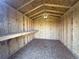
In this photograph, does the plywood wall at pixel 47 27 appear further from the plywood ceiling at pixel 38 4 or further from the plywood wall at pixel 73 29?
the plywood wall at pixel 73 29

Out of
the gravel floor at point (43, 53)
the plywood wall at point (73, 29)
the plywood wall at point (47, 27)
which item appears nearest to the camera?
the plywood wall at point (73, 29)

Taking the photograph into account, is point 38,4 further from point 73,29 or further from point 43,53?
point 43,53

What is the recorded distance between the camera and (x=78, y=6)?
4301 millimetres

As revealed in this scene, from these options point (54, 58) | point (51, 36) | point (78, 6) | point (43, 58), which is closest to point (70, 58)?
point (54, 58)

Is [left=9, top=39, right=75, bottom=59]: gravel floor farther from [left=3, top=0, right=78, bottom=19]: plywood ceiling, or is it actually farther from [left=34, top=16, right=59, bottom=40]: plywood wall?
[left=34, top=16, right=59, bottom=40]: plywood wall

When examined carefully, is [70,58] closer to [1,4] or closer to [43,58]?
[43,58]

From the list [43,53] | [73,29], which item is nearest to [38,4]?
[73,29]

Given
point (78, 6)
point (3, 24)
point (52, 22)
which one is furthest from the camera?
point (52, 22)

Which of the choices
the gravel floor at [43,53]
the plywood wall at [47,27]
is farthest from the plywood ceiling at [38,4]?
the plywood wall at [47,27]

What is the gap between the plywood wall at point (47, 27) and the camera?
1116 centimetres

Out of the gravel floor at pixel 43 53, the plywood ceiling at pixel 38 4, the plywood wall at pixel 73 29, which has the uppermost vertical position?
the plywood ceiling at pixel 38 4

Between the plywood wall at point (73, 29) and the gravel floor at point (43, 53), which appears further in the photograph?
the gravel floor at point (43, 53)

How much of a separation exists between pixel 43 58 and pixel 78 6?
8.03ft

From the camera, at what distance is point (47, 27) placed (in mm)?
11367
